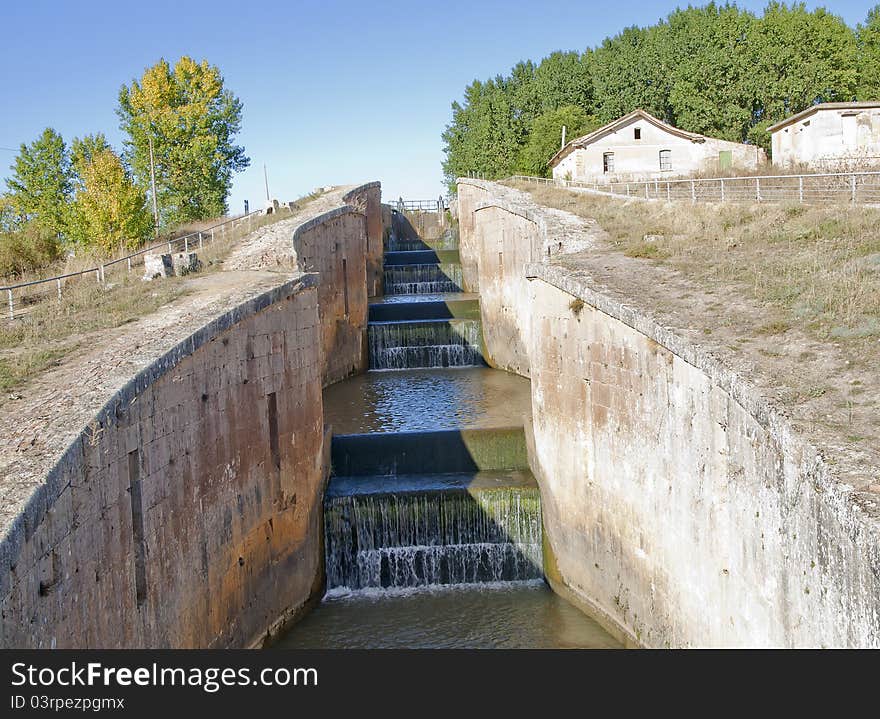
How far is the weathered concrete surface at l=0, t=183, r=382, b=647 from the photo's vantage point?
769 centimetres

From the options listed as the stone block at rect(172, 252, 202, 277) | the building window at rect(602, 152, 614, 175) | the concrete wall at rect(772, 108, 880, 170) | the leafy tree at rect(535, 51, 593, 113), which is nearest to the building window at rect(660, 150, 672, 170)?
the building window at rect(602, 152, 614, 175)

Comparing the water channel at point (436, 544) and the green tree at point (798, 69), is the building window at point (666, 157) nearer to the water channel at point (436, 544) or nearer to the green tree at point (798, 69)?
the green tree at point (798, 69)

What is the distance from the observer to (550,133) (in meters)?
51.6

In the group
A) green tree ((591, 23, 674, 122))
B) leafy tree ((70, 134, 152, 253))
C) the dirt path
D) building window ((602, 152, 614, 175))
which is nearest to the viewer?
the dirt path

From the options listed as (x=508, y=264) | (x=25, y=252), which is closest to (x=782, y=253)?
(x=508, y=264)

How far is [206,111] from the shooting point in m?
43.8

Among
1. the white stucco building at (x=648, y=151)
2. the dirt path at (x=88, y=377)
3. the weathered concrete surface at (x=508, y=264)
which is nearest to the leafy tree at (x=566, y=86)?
the white stucco building at (x=648, y=151)

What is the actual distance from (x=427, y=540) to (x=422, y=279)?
2241 centimetres

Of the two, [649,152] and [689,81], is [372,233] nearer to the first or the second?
[649,152]

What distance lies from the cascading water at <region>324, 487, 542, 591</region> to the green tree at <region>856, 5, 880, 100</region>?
127ft

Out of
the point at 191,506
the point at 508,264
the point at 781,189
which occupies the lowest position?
the point at 191,506

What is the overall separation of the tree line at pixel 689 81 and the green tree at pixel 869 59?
2.0 inches

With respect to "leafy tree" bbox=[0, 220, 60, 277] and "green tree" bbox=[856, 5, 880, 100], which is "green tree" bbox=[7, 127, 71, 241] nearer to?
"leafy tree" bbox=[0, 220, 60, 277]

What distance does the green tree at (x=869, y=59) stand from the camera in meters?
45.1
